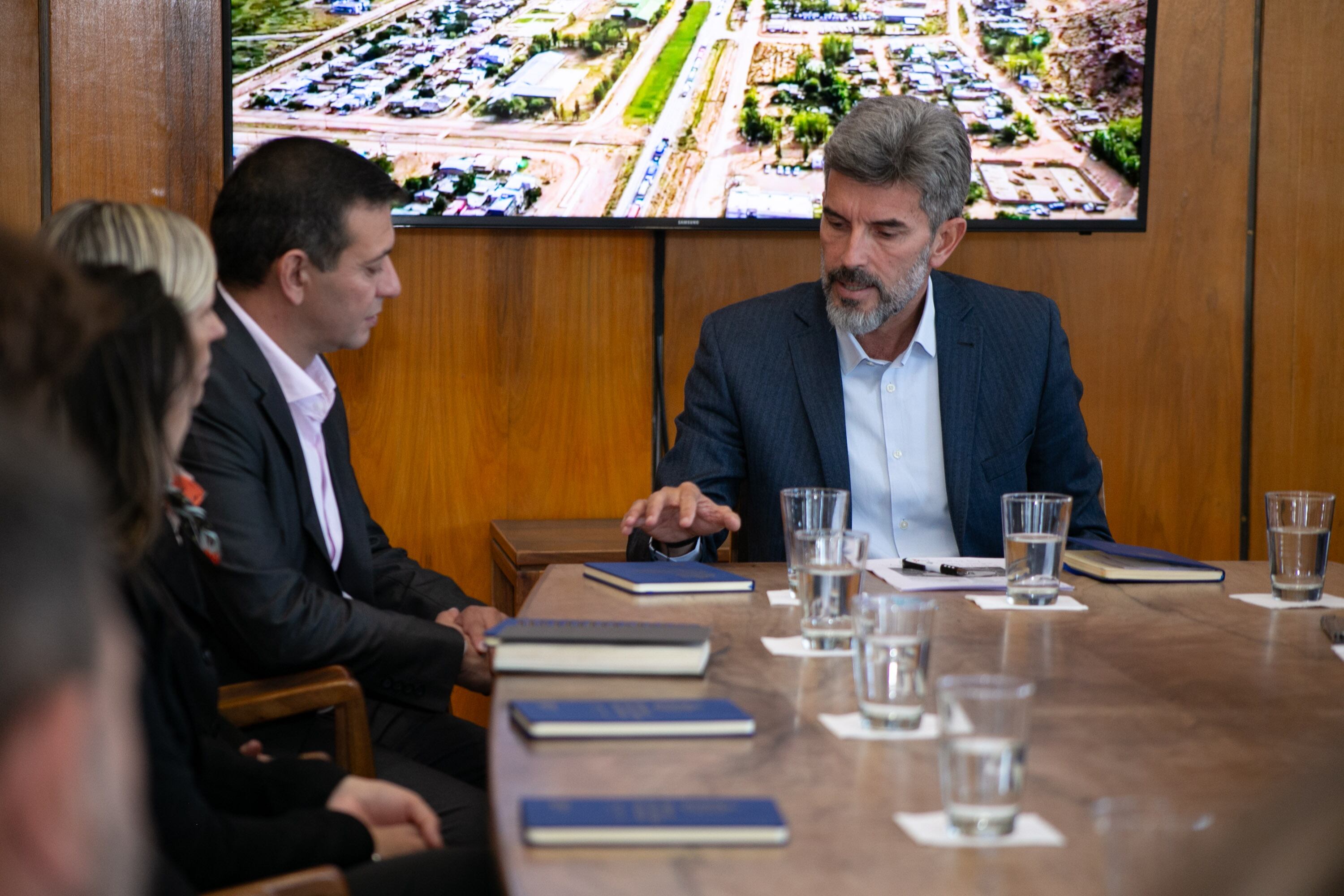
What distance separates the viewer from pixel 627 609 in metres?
1.72

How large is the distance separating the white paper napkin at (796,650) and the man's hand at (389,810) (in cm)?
44

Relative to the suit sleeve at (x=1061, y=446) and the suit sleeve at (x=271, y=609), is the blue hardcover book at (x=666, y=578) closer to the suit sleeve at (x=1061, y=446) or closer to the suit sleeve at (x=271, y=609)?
the suit sleeve at (x=271, y=609)

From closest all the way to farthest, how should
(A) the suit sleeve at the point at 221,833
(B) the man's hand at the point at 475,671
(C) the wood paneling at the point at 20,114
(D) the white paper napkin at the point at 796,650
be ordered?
1. (A) the suit sleeve at the point at 221,833
2. (D) the white paper napkin at the point at 796,650
3. (B) the man's hand at the point at 475,671
4. (C) the wood paneling at the point at 20,114

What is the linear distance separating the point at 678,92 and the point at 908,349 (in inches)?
45.7

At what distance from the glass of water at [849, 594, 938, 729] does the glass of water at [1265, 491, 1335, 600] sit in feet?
2.85

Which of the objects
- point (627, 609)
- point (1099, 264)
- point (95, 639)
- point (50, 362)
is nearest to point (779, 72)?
point (1099, 264)

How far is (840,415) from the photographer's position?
249 centimetres

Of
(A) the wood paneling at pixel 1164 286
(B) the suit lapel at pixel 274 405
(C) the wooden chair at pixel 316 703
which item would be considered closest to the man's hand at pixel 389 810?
(C) the wooden chair at pixel 316 703

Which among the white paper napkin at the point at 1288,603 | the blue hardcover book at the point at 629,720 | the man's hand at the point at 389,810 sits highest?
the blue hardcover book at the point at 629,720

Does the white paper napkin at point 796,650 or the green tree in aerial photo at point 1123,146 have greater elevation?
the green tree in aerial photo at point 1123,146

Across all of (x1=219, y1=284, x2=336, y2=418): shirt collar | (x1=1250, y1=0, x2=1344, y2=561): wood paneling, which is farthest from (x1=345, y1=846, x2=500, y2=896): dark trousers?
(x1=1250, y1=0, x2=1344, y2=561): wood paneling

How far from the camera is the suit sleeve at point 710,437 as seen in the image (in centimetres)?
251

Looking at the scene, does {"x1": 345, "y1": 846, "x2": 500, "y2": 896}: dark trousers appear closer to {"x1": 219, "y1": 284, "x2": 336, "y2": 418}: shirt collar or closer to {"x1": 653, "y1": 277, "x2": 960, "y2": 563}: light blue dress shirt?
{"x1": 219, "y1": 284, "x2": 336, "y2": 418}: shirt collar

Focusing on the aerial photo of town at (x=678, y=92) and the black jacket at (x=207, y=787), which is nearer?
the black jacket at (x=207, y=787)
